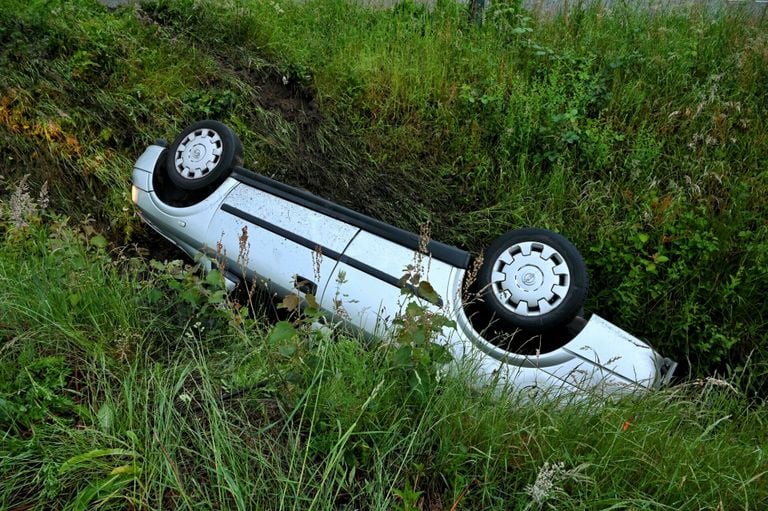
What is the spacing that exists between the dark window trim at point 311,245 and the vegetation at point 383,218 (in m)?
0.55

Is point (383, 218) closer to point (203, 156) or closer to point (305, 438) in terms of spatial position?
point (203, 156)

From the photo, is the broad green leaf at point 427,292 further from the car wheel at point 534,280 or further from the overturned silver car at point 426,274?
the car wheel at point 534,280

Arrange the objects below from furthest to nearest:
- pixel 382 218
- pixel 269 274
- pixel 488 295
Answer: pixel 382 218
pixel 269 274
pixel 488 295

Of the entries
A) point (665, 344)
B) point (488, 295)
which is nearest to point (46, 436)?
point (488, 295)

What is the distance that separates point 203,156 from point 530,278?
2.29 m

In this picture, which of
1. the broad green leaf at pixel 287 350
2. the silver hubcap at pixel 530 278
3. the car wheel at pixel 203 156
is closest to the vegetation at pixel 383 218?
the broad green leaf at pixel 287 350

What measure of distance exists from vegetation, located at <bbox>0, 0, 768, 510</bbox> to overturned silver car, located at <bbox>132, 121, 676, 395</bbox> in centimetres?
44

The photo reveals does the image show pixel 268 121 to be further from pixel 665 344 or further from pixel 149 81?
pixel 665 344

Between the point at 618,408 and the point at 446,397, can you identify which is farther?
the point at 618,408

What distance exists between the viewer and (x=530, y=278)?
11.9 feet

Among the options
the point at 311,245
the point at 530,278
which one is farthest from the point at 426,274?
the point at 311,245

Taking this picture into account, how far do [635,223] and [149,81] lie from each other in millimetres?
4028

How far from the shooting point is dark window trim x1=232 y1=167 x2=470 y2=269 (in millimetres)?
3645

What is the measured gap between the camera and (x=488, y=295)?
3.61 metres
